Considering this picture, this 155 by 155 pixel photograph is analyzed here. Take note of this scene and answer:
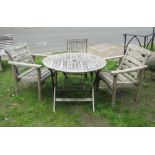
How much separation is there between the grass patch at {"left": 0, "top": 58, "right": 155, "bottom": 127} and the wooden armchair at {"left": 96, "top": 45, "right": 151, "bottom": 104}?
0.85ft

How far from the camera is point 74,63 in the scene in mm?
4547

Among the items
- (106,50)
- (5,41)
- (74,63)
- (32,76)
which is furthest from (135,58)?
(5,41)

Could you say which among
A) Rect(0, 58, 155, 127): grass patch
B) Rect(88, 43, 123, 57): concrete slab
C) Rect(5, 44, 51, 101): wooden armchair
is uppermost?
Rect(5, 44, 51, 101): wooden armchair

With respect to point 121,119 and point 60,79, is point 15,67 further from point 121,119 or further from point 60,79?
point 121,119

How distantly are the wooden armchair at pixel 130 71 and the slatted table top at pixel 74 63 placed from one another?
29 cm

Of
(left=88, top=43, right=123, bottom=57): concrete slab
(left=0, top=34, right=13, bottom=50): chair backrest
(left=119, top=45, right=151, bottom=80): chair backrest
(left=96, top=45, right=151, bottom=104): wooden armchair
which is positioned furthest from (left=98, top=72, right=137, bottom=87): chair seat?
(left=0, top=34, right=13, bottom=50): chair backrest

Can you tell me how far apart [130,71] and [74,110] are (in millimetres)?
1169

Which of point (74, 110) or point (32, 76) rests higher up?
point (32, 76)

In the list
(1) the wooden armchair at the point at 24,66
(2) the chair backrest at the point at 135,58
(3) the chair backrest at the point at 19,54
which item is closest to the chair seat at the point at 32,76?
(1) the wooden armchair at the point at 24,66

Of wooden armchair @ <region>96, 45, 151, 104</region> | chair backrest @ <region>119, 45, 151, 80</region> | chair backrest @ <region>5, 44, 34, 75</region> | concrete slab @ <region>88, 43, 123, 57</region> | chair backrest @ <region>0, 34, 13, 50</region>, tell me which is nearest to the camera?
wooden armchair @ <region>96, 45, 151, 104</region>

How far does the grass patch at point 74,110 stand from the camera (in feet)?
13.0

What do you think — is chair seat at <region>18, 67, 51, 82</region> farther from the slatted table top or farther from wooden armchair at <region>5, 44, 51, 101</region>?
the slatted table top

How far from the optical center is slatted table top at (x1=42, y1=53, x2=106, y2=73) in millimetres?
4227

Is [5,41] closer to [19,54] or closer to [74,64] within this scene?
[19,54]
